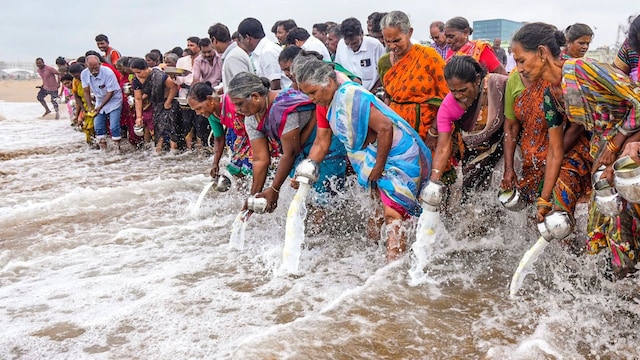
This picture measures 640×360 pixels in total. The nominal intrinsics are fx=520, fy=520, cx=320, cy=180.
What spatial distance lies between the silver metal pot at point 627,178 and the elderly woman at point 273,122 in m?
1.89

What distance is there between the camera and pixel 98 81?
8133 mm

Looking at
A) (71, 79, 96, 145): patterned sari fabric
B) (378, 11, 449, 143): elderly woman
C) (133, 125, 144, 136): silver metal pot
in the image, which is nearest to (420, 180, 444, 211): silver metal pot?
(378, 11, 449, 143): elderly woman

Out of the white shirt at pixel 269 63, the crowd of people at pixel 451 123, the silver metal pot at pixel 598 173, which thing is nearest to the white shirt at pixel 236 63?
the white shirt at pixel 269 63

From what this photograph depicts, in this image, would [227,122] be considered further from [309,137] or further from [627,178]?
[627,178]

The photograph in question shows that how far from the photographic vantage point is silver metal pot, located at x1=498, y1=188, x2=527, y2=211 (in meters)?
3.04

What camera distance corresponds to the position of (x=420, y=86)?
351cm

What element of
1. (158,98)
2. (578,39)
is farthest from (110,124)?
(578,39)

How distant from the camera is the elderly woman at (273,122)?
3.28m

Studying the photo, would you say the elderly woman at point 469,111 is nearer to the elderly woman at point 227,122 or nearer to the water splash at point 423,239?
the water splash at point 423,239

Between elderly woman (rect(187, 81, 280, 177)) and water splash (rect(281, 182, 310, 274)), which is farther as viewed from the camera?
elderly woman (rect(187, 81, 280, 177))

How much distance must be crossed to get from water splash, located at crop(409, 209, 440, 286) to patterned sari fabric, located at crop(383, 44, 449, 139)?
774mm

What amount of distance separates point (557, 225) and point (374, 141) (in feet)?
3.63

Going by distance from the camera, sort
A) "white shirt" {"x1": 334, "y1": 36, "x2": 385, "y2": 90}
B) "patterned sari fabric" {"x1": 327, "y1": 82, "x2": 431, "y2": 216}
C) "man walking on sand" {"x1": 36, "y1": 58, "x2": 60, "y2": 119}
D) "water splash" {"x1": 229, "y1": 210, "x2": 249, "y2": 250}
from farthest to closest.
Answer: "man walking on sand" {"x1": 36, "y1": 58, "x2": 60, "y2": 119}
"white shirt" {"x1": 334, "y1": 36, "x2": 385, "y2": 90}
"water splash" {"x1": 229, "y1": 210, "x2": 249, "y2": 250}
"patterned sari fabric" {"x1": 327, "y1": 82, "x2": 431, "y2": 216}

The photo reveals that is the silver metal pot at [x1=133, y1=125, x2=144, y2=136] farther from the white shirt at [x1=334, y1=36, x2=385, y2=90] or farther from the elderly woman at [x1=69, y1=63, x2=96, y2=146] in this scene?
the white shirt at [x1=334, y1=36, x2=385, y2=90]
